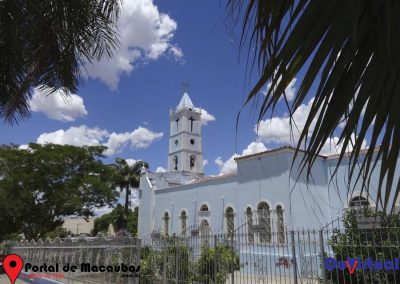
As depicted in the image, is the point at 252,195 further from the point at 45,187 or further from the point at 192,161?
the point at 192,161

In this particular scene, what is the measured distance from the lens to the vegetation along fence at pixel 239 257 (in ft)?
21.8

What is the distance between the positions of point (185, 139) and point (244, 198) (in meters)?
24.5

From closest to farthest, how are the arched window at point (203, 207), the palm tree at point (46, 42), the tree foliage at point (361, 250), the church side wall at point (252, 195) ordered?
1. the palm tree at point (46, 42)
2. the tree foliage at point (361, 250)
3. the church side wall at point (252, 195)
4. the arched window at point (203, 207)

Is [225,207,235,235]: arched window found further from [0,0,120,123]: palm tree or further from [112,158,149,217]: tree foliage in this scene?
[112,158,149,217]: tree foliage

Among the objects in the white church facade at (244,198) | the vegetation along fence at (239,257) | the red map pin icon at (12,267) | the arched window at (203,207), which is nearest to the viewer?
the vegetation along fence at (239,257)

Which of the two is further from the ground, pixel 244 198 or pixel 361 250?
pixel 244 198

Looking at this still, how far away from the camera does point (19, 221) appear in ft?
81.0

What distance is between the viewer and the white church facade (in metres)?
17.0

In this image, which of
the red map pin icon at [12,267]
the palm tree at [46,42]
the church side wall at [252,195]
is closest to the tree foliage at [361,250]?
the palm tree at [46,42]

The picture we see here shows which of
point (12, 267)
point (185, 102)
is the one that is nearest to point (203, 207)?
point (12, 267)

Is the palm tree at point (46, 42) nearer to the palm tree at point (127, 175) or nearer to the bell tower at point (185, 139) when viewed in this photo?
the palm tree at point (127, 175)

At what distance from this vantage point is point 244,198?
19641 millimetres

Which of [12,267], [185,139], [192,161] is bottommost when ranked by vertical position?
[12,267]

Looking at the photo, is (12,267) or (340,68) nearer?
(340,68)
